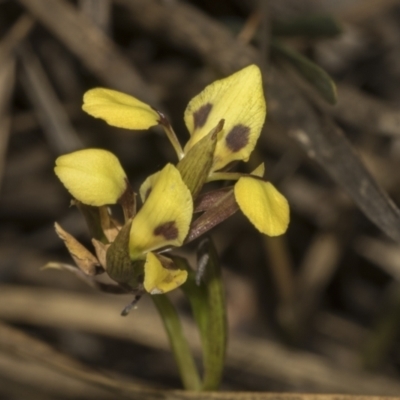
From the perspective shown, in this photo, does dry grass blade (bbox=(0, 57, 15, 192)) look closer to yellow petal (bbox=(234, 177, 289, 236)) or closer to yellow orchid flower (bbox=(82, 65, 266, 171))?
yellow orchid flower (bbox=(82, 65, 266, 171))

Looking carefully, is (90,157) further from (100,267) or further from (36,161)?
(36,161)

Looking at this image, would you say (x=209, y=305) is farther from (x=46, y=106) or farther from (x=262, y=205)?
(x=46, y=106)

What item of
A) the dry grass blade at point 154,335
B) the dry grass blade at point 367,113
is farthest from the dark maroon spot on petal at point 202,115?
the dry grass blade at point 154,335

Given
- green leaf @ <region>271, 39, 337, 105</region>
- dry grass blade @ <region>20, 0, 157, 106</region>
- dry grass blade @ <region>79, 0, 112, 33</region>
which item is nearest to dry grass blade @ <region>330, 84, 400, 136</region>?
green leaf @ <region>271, 39, 337, 105</region>

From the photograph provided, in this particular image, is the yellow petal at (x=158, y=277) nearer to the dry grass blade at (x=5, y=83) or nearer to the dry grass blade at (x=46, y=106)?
the dry grass blade at (x=46, y=106)

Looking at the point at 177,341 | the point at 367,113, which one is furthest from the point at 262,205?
the point at 367,113
